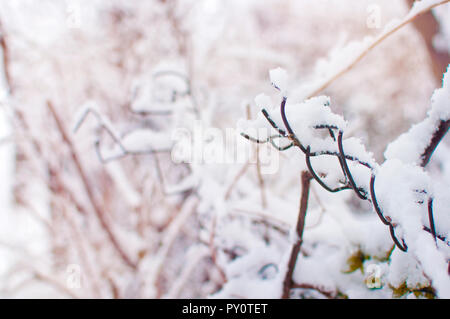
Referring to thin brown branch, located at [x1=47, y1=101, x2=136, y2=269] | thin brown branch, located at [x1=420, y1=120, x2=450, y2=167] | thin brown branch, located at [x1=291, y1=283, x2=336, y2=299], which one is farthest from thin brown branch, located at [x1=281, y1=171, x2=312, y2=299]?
thin brown branch, located at [x1=47, y1=101, x2=136, y2=269]

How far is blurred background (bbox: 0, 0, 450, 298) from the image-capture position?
1376mm

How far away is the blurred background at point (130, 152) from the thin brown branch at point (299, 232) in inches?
1.7

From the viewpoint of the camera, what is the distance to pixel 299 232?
761mm

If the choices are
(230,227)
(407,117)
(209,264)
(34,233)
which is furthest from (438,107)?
(407,117)

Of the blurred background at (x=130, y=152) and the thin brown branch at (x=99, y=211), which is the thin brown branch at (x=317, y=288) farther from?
the thin brown branch at (x=99, y=211)

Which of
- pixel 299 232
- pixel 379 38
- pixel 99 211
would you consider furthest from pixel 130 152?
pixel 99 211

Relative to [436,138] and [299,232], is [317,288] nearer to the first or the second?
[299,232]

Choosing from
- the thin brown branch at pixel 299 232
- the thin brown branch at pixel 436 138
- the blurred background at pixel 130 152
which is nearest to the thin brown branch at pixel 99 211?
the blurred background at pixel 130 152

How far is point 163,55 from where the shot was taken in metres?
3.70

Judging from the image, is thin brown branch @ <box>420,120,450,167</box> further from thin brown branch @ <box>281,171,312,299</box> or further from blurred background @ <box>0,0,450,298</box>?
thin brown branch @ <box>281,171,312,299</box>

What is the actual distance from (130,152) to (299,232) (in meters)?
0.78

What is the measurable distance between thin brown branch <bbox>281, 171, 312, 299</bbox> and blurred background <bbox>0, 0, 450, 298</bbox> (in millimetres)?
44

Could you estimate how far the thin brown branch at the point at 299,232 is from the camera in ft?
2.25

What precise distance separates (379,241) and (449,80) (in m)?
0.51
